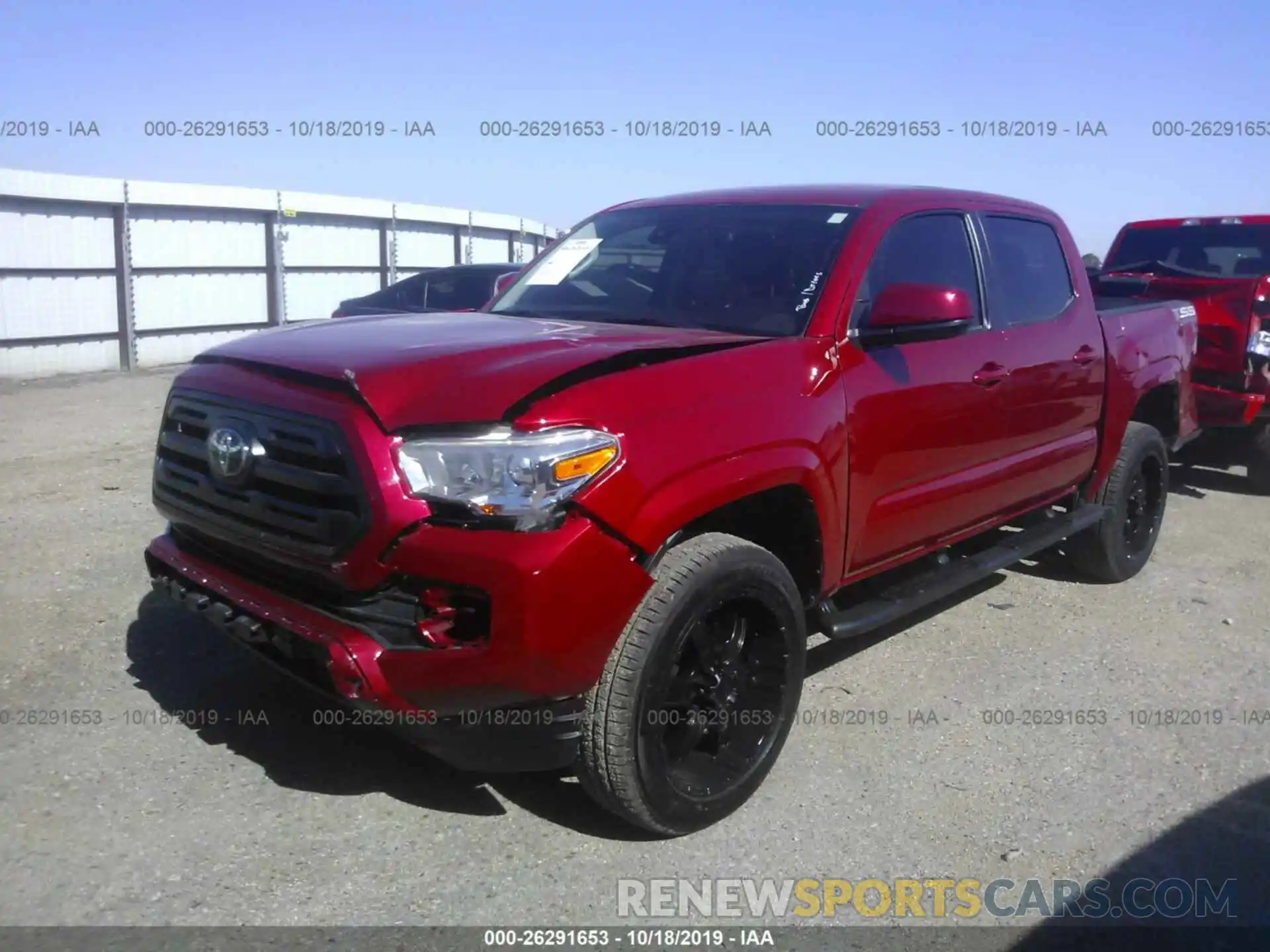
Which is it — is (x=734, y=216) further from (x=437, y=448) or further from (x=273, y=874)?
(x=273, y=874)

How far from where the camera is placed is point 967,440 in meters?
4.31

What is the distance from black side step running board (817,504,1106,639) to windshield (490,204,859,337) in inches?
40.0

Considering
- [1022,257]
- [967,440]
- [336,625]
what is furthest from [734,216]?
[336,625]

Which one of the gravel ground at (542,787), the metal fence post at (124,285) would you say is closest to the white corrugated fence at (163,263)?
the metal fence post at (124,285)

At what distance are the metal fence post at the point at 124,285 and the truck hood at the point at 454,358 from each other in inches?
536

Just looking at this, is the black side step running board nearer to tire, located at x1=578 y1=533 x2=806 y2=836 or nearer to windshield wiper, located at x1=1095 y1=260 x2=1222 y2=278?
tire, located at x1=578 y1=533 x2=806 y2=836

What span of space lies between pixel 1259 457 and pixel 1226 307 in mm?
1572

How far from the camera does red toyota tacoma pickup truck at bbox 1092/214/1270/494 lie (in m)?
7.34

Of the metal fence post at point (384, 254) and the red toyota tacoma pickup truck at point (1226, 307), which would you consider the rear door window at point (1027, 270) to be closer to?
the red toyota tacoma pickup truck at point (1226, 307)

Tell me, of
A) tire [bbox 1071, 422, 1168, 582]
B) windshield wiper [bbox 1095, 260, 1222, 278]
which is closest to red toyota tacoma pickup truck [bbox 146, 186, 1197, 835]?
tire [bbox 1071, 422, 1168, 582]

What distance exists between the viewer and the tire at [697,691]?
2.94 meters

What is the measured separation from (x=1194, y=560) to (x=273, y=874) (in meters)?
5.71

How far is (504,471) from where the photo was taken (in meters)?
2.73

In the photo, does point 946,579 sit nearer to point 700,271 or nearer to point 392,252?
point 700,271
